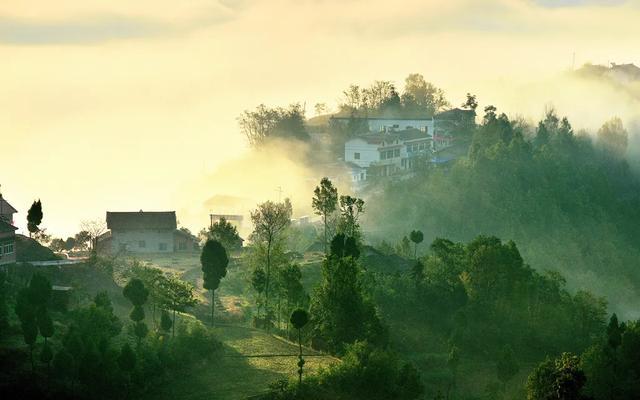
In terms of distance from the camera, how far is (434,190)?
140 meters

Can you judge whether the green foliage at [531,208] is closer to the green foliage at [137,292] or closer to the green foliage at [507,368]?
the green foliage at [507,368]

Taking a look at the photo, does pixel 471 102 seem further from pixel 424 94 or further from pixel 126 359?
pixel 126 359

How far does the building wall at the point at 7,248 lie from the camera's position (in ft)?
253

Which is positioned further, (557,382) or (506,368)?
(506,368)

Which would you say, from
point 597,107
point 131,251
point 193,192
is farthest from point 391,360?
point 597,107

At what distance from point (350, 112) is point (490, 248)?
7416 cm

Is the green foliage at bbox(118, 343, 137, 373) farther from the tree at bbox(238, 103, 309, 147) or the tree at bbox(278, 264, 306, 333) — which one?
the tree at bbox(238, 103, 309, 147)

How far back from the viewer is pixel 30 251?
3209 inches

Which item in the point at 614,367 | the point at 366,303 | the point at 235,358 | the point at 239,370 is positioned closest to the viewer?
the point at 239,370

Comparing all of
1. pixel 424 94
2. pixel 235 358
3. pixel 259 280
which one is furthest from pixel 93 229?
pixel 424 94

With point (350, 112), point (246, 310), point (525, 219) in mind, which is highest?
point (350, 112)

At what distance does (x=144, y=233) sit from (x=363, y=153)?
50.3 metres

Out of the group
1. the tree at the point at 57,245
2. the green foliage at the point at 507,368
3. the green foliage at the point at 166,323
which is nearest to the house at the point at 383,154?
the tree at the point at 57,245

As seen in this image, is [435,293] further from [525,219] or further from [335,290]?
[525,219]
